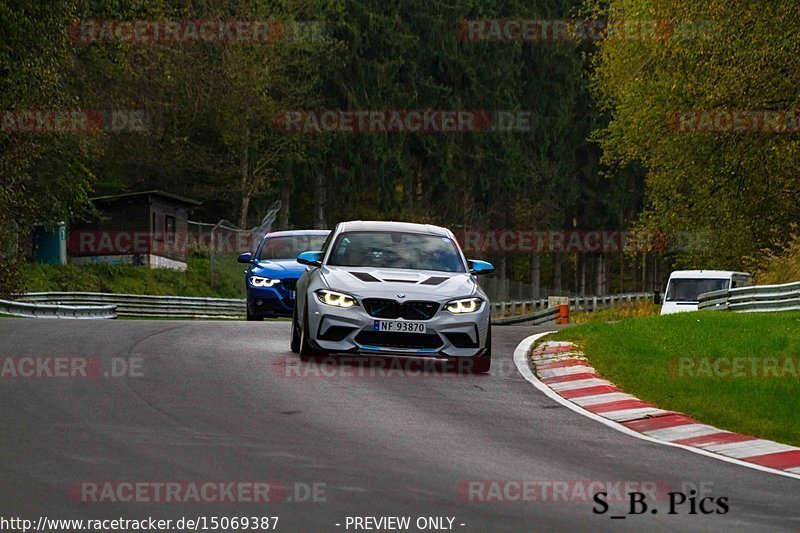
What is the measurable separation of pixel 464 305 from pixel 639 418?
10.3ft

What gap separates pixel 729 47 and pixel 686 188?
501 inches

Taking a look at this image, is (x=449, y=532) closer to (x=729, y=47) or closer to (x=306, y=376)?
(x=306, y=376)

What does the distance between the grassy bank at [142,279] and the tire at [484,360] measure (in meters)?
28.4

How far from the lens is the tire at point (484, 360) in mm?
15331

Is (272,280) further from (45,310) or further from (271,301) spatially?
(45,310)

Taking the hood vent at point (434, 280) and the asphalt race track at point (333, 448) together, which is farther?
the hood vent at point (434, 280)

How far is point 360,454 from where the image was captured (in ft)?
31.4

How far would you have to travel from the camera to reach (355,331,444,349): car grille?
14656mm

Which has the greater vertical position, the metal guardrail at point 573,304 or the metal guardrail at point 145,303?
the metal guardrail at point 145,303

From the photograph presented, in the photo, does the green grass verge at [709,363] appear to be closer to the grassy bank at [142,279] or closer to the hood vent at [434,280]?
the hood vent at [434,280]

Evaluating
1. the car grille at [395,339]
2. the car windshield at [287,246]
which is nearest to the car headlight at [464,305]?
the car grille at [395,339]

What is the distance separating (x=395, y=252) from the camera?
1628 cm

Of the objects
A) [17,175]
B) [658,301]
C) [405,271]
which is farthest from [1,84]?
[405,271]

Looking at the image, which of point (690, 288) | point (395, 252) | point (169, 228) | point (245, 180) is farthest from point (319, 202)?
point (395, 252)
